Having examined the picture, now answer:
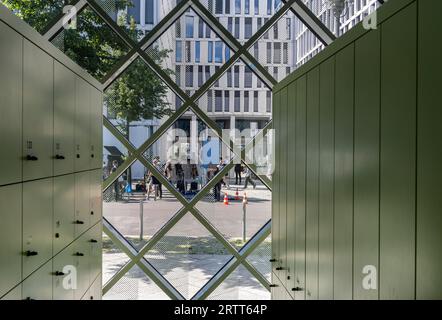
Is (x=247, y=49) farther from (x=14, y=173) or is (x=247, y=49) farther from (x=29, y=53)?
(x=14, y=173)

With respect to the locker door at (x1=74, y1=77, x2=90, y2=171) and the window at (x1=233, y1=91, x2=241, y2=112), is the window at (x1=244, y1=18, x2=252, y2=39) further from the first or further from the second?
the locker door at (x1=74, y1=77, x2=90, y2=171)

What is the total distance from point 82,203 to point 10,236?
2375mm

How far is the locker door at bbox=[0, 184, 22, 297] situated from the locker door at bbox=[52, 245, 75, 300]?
1.03 meters

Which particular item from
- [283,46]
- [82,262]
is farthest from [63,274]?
[283,46]

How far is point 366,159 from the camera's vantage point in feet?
9.95

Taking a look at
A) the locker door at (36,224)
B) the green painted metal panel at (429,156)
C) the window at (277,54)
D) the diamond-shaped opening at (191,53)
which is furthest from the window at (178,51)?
the green painted metal panel at (429,156)

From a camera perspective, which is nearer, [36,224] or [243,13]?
[36,224]

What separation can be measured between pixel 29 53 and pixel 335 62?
270 cm

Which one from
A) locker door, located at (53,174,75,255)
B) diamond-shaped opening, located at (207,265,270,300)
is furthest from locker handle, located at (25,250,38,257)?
diamond-shaped opening, located at (207,265,270,300)

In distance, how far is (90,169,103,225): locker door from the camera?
6.39m

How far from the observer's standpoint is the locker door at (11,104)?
10.5 feet

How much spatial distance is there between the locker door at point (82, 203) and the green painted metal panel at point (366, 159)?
3641mm

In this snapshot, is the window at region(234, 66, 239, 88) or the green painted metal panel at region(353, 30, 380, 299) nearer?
the green painted metal panel at region(353, 30, 380, 299)

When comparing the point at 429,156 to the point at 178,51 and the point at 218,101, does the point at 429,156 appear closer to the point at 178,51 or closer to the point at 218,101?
the point at 218,101
